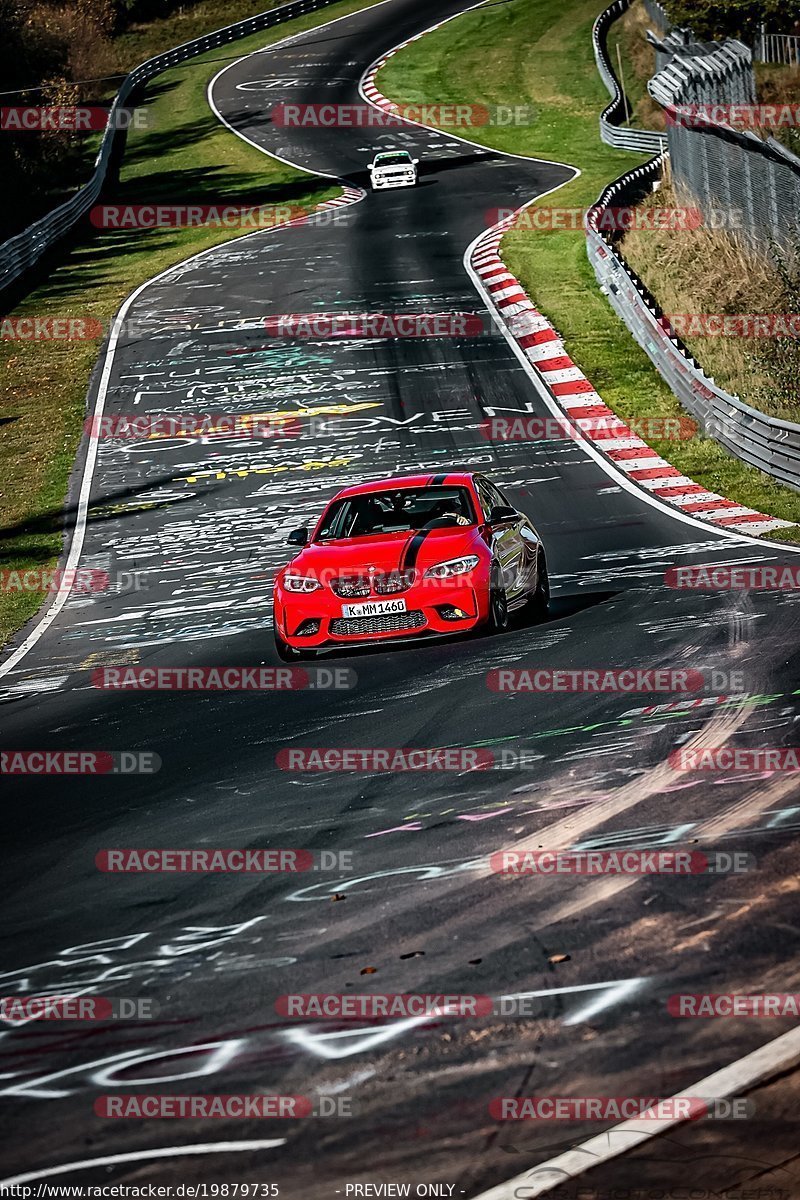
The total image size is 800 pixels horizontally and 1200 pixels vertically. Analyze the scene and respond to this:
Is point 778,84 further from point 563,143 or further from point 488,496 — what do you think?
point 488,496

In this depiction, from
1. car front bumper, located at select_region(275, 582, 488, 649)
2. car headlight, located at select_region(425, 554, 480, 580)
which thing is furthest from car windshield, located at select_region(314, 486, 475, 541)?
car front bumper, located at select_region(275, 582, 488, 649)

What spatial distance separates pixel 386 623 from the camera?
40.0 feet

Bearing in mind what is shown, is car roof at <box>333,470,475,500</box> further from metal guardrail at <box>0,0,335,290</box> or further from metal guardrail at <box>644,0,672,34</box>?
metal guardrail at <box>644,0,672,34</box>

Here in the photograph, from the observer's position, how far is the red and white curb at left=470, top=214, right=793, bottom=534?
715 inches

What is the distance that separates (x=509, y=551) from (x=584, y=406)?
13.4 m

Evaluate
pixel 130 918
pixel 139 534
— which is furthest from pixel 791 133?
pixel 130 918

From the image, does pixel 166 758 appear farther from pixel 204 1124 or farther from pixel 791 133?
pixel 791 133

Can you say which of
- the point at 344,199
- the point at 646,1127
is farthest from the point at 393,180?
the point at 646,1127

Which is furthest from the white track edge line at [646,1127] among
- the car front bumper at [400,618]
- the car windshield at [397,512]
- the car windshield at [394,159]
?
the car windshield at [394,159]

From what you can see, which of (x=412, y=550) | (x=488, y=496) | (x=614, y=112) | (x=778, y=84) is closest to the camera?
(x=412, y=550)

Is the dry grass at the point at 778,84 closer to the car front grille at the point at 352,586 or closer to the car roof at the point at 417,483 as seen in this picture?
the car roof at the point at 417,483

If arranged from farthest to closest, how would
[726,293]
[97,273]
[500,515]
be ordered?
1. [97,273]
2. [726,293]
3. [500,515]

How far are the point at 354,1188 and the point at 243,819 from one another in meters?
3.81

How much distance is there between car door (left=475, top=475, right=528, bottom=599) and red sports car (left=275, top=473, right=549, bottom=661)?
0.04ft
